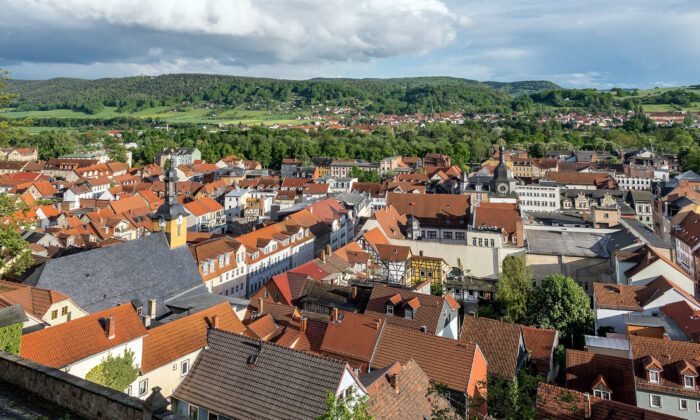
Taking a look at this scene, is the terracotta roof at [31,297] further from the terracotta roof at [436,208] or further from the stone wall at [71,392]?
the terracotta roof at [436,208]

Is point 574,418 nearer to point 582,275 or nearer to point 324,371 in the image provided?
point 324,371

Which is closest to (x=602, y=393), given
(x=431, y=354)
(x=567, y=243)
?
(x=431, y=354)

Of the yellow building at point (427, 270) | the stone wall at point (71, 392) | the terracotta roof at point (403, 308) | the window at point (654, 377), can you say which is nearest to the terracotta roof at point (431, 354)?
the terracotta roof at point (403, 308)

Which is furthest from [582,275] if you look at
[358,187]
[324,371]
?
[358,187]

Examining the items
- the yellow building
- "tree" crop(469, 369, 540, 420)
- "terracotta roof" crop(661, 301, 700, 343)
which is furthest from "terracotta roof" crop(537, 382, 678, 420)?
the yellow building

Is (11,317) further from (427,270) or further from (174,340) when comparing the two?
(427,270)

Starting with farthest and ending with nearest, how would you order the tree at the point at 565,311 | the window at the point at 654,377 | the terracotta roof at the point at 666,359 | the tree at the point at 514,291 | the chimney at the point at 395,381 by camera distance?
the tree at the point at 514,291 → the tree at the point at 565,311 → the window at the point at 654,377 → the terracotta roof at the point at 666,359 → the chimney at the point at 395,381
